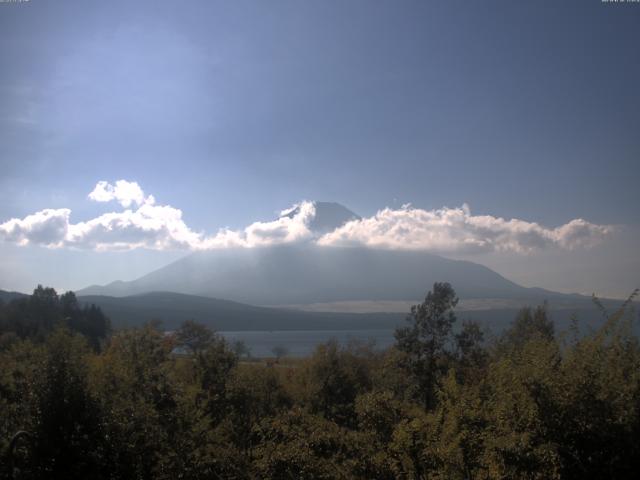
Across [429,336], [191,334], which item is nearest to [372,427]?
[429,336]

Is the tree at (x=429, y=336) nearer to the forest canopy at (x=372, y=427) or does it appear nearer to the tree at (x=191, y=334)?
the forest canopy at (x=372, y=427)

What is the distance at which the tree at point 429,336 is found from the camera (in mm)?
25547

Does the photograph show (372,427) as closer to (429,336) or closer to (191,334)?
(429,336)

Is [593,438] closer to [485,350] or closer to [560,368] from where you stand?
[560,368]

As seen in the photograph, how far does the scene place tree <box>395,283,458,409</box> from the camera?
25547mm

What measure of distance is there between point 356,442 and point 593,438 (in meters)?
4.54

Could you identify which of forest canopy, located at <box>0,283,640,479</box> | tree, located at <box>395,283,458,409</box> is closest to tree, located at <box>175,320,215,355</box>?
tree, located at <box>395,283,458,409</box>

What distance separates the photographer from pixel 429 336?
25.8 m

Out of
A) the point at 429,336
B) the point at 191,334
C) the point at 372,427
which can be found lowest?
the point at 191,334

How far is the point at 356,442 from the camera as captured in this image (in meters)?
10.8

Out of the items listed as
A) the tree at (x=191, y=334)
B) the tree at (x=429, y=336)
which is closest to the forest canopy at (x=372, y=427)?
the tree at (x=429, y=336)

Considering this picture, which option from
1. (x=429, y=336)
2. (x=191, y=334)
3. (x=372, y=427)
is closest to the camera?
(x=372, y=427)

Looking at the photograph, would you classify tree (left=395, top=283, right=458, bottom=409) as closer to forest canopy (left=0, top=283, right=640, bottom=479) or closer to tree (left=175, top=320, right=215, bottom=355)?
forest canopy (left=0, top=283, right=640, bottom=479)

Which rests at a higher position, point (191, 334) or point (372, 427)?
point (372, 427)
